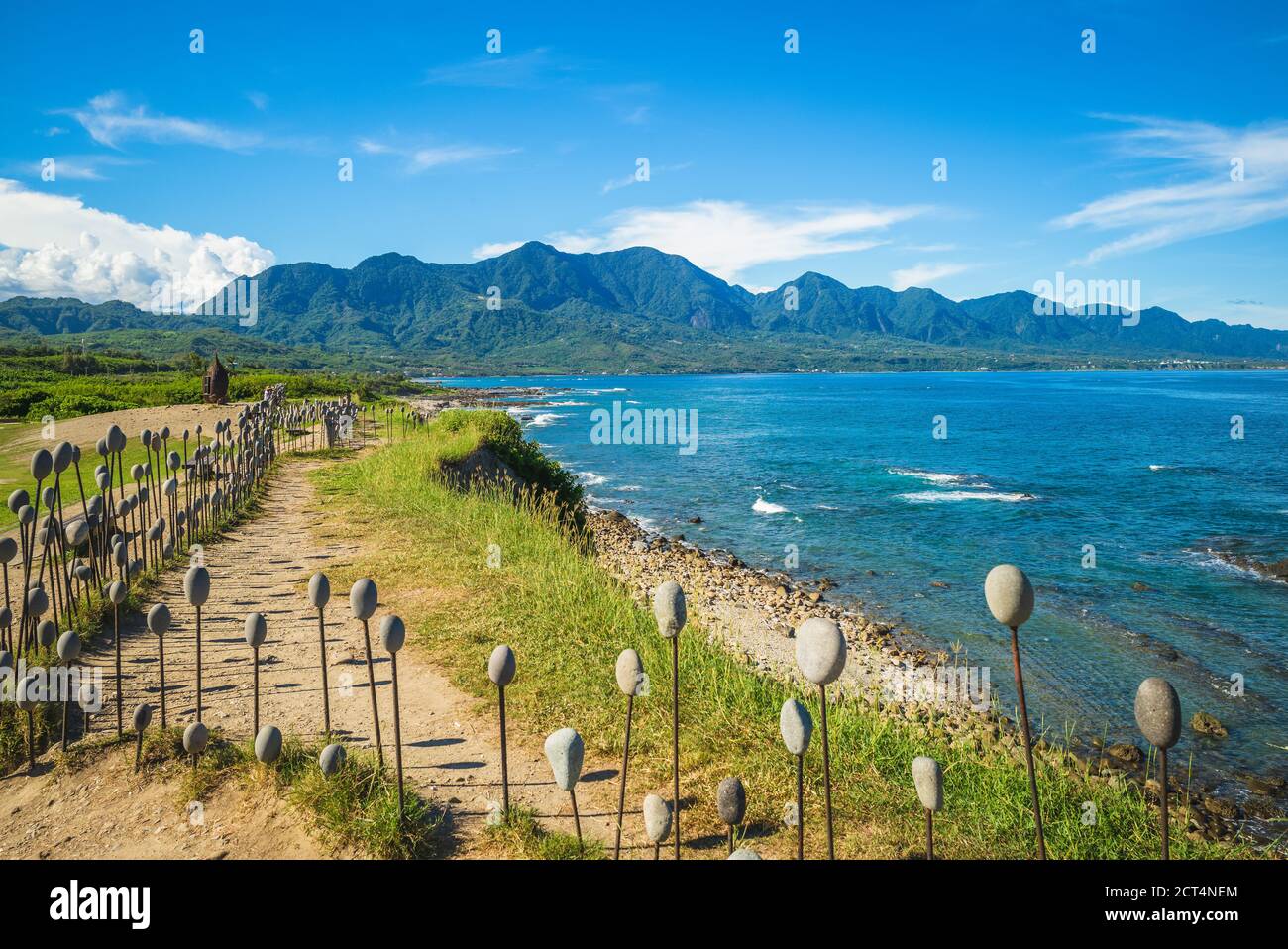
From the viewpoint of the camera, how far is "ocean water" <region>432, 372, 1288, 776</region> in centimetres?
1555

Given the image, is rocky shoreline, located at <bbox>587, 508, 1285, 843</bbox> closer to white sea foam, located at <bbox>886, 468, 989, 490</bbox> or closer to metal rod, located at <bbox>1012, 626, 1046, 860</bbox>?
metal rod, located at <bbox>1012, 626, 1046, 860</bbox>

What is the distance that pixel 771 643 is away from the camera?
16969 mm

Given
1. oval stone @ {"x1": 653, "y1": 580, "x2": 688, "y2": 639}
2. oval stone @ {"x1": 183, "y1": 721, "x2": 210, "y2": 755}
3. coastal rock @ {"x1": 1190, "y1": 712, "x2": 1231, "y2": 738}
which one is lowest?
coastal rock @ {"x1": 1190, "y1": 712, "x2": 1231, "y2": 738}

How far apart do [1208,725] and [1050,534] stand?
1783 centimetres

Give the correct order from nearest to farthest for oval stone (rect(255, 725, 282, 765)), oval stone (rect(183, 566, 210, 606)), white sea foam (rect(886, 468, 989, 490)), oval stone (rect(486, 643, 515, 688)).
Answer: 1. oval stone (rect(486, 643, 515, 688))
2. oval stone (rect(255, 725, 282, 765))
3. oval stone (rect(183, 566, 210, 606))
4. white sea foam (rect(886, 468, 989, 490))

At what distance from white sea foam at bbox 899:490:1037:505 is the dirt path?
33329 millimetres

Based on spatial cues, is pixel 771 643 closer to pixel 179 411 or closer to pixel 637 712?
pixel 637 712

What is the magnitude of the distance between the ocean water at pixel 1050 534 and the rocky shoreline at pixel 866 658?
959 mm

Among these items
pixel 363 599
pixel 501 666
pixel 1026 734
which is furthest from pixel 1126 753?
pixel 363 599

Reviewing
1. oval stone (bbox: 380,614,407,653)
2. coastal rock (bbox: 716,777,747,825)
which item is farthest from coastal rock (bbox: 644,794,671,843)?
oval stone (bbox: 380,614,407,653)

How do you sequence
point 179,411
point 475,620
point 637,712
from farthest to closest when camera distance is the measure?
point 179,411
point 475,620
point 637,712

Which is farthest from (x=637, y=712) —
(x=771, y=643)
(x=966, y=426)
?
(x=966, y=426)
